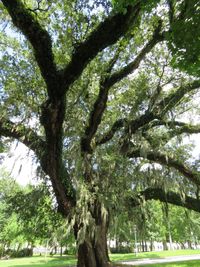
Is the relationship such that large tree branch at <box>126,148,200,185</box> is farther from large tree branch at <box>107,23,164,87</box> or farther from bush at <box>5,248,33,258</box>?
bush at <box>5,248,33,258</box>

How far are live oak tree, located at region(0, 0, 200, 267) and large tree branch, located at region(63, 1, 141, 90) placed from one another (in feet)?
0.36

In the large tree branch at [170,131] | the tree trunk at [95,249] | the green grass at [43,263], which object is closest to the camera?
the tree trunk at [95,249]

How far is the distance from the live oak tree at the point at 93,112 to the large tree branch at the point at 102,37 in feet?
0.36

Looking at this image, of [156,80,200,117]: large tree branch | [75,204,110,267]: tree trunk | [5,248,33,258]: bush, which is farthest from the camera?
[5,248,33,258]: bush

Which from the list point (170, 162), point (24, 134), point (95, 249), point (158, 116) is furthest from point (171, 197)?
point (24, 134)

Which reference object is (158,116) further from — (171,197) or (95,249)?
(95,249)

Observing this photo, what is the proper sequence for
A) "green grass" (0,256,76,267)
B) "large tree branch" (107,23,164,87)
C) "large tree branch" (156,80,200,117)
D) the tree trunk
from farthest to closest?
"green grass" (0,256,76,267) < "large tree branch" (156,80,200,117) < the tree trunk < "large tree branch" (107,23,164,87)

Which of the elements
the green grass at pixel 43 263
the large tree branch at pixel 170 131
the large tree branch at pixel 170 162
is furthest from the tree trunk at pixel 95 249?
the green grass at pixel 43 263

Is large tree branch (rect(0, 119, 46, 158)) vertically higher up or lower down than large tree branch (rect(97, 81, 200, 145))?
lower down

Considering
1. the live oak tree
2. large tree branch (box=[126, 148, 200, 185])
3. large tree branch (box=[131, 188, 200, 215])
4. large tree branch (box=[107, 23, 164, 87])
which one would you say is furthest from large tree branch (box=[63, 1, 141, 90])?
large tree branch (box=[131, 188, 200, 215])

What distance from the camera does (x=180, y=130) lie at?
7.93 meters

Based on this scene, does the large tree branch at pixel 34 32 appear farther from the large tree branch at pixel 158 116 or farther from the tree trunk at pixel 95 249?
the tree trunk at pixel 95 249

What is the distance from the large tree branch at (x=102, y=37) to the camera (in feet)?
11.7

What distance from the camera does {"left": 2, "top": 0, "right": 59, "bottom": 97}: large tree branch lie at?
350 centimetres
